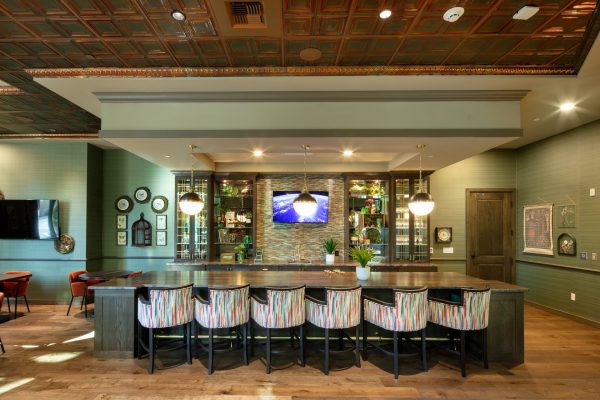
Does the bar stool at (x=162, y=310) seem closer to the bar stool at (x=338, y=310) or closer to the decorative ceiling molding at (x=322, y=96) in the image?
the bar stool at (x=338, y=310)

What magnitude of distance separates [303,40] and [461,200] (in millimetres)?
5482

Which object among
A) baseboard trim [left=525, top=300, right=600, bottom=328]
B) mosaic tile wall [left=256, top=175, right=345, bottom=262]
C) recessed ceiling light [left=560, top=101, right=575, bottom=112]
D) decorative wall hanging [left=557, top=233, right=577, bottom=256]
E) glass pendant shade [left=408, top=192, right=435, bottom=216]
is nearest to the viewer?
recessed ceiling light [left=560, top=101, right=575, bottom=112]

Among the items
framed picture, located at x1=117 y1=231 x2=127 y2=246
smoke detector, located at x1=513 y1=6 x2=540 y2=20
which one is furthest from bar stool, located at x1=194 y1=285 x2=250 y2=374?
framed picture, located at x1=117 y1=231 x2=127 y2=246

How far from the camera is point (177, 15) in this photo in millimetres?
2592

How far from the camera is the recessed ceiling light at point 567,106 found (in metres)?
4.22

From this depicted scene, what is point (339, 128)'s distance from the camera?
3.89 m

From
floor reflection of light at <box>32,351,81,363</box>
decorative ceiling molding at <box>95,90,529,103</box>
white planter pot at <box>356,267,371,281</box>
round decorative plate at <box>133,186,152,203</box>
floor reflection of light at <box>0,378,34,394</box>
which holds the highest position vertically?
decorative ceiling molding at <box>95,90,529,103</box>

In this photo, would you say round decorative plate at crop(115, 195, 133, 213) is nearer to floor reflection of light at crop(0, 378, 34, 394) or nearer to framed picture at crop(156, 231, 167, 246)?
framed picture at crop(156, 231, 167, 246)

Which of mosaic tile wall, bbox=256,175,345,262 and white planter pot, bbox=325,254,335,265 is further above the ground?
mosaic tile wall, bbox=256,175,345,262

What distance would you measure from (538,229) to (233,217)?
589cm

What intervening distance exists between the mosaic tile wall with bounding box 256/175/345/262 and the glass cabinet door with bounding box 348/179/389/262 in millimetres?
240

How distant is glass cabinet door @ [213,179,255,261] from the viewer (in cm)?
681

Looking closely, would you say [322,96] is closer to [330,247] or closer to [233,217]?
[330,247]

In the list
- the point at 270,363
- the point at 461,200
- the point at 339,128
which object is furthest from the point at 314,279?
the point at 461,200
